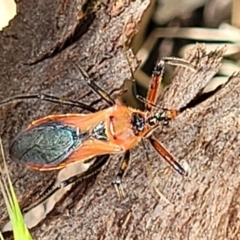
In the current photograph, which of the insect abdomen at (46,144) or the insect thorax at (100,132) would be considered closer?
the insect abdomen at (46,144)

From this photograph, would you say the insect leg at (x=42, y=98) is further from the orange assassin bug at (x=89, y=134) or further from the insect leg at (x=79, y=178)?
the insect leg at (x=79, y=178)

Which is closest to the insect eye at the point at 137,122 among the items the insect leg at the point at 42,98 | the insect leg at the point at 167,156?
the insect leg at the point at 167,156

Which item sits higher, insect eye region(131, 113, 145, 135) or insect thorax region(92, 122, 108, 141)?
insect thorax region(92, 122, 108, 141)

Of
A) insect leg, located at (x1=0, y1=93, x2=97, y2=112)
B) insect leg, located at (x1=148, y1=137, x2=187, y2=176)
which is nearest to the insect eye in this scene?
insect leg, located at (x1=148, y1=137, x2=187, y2=176)

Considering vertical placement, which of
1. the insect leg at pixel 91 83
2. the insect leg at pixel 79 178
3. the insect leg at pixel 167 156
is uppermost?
the insect leg at pixel 91 83

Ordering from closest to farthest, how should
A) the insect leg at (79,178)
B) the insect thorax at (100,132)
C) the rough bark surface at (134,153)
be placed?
the rough bark surface at (134,153)
the insect leg at (79,178)
the insect thorax at (100,132)

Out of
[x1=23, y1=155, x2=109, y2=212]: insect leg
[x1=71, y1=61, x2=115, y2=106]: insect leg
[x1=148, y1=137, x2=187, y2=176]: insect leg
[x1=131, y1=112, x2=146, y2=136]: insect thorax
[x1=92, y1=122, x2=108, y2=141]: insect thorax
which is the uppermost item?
[x1=71, y1=61, x2=115, y2=106]: insect leg

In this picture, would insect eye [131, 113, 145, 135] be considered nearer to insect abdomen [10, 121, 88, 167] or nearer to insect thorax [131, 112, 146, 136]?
insect thorax [131, 112, 146, 136]

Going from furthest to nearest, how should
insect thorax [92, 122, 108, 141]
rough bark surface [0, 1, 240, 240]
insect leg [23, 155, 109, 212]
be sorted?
insect thorax [92, 122, 108, 141] < insect leg [23, 155, 109, 212] < rough bark surface [0, 1, 240, 240]
